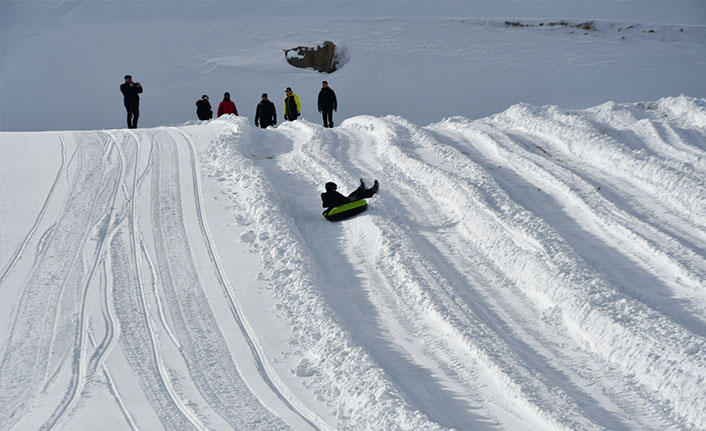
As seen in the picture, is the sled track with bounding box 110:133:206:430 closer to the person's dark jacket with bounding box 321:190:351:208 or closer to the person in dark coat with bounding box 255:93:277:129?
the person's dark jacket with bounding box 321:190:351:208

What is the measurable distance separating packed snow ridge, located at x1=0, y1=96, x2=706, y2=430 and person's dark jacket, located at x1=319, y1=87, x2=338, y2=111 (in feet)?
11.6

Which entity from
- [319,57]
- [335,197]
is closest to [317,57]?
[319,57]

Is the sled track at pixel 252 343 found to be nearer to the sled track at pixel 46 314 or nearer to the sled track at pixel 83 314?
the sled track at pixel 83 314

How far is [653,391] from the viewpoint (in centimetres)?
627

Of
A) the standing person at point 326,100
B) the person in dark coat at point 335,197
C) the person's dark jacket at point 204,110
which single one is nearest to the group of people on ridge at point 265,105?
the standing person at point 326,100

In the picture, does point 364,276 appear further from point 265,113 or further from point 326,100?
point 265,113

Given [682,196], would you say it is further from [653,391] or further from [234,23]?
[234,23]

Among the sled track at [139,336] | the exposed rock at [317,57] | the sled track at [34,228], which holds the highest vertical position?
the sled track at [139,336]

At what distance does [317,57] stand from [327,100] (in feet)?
27.7

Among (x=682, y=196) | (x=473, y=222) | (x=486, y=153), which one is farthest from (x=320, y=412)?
(x=486, y=153)

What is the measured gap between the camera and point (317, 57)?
966 inches

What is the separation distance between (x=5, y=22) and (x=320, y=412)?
86.7 feet

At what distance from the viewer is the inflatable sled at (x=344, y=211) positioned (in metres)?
10.0

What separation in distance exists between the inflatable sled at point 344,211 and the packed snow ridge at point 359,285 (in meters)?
0.13
